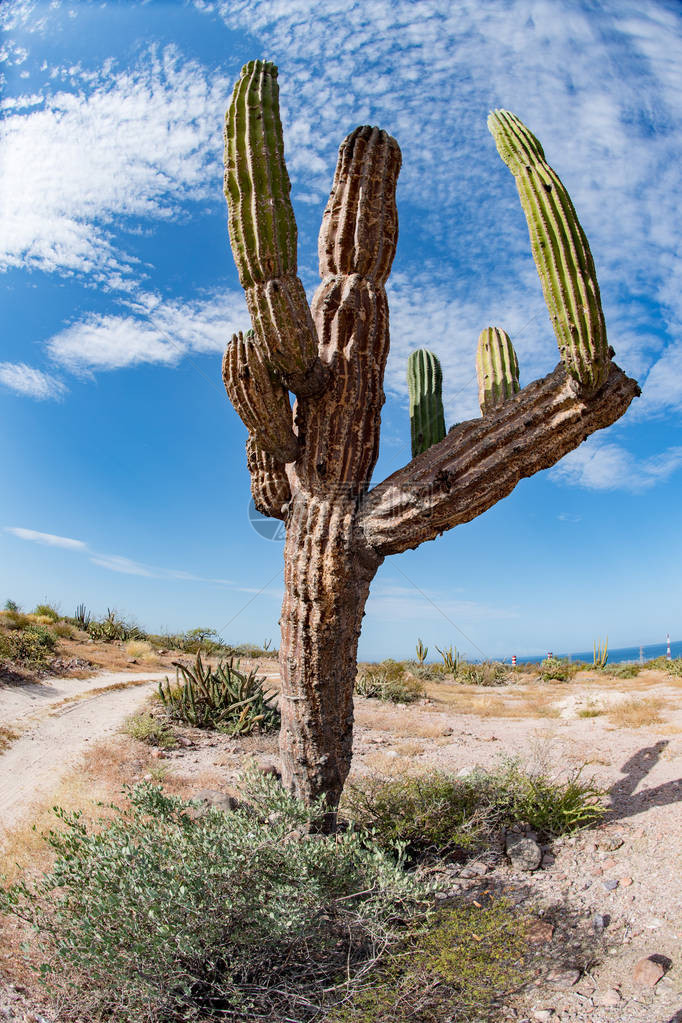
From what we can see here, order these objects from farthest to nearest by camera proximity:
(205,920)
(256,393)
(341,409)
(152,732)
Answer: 1. (152,732)
2. (341,409)
3. (256,393)
4. (205,920)

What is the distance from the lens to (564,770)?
657 centimetres

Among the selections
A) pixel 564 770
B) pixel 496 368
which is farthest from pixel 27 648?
pixel 496 368

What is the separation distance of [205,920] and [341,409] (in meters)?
3.09

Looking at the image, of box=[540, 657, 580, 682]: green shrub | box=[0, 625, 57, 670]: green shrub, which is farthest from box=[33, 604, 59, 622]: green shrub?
box=[540, 657, 580, 682]: green shrub

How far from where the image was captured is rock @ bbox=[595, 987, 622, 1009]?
302 centimetres

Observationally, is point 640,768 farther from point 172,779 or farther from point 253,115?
point 253,115

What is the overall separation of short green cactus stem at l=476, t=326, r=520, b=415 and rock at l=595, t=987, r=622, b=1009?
392 centimetres

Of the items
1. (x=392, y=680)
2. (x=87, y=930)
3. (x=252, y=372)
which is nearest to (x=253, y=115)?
(x=252, y=372)

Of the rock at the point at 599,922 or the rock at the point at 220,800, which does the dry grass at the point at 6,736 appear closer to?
the rock at the point at 220,800

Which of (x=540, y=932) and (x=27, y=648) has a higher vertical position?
(x=27, y=648)

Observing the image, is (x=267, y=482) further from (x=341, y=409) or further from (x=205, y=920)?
(x=205, y=920)

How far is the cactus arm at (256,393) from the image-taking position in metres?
4.15

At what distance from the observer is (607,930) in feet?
12.1

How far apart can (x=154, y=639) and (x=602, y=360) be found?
21.9 m
